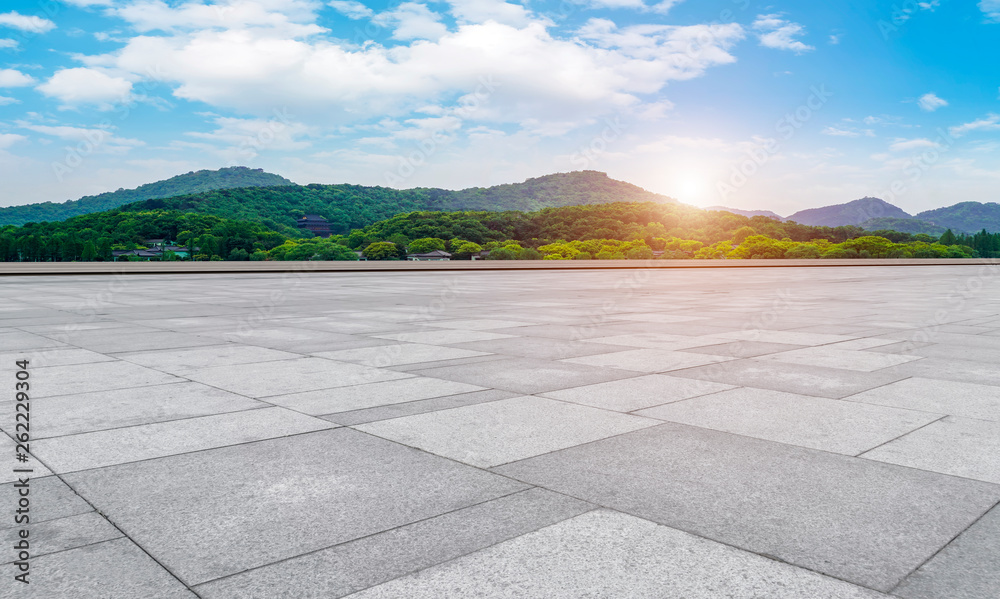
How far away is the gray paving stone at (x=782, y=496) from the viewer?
3.25 metres

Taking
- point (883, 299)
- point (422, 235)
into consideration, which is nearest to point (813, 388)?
point (883, 299)

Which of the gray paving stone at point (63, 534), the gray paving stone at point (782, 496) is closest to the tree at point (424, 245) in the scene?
the gray paving stone at point (782, 496)

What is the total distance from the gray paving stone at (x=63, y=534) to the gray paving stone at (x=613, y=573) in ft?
4.94

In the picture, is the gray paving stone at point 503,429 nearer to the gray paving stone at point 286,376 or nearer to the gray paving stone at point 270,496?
the gray paving stone at point 270,496

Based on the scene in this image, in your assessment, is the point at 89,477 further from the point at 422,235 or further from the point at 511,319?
the point at 422,235

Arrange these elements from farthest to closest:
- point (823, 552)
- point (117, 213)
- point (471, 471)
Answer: point (117, 213) → point (471, 471) → point (823, 552)

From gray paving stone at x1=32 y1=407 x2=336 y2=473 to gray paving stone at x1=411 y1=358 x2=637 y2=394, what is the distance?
2149mm

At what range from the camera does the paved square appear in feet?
9.88

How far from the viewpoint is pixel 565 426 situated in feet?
18.0

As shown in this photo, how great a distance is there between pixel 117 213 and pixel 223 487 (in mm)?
96193

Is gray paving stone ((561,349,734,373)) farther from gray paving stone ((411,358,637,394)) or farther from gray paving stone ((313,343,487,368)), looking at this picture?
gray paving stone ((313,343,487,368))

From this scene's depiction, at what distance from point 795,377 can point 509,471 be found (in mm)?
4588

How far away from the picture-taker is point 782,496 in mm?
3916

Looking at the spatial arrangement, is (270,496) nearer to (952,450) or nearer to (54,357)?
(952,450)
